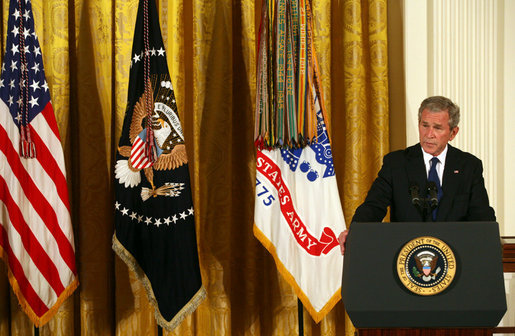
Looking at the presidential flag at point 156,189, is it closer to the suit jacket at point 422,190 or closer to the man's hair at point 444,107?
the suit jacket at point 422,190

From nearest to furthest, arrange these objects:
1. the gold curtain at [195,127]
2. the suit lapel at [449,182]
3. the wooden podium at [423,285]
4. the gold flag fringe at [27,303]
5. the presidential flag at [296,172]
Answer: the wooden podium at [423,285], the suit lapel at [449,182], the gold flag fringe at [27,303], the presidential flag at [296,172], the gold curtain at [195,127]

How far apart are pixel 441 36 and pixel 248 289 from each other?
82.8 inches

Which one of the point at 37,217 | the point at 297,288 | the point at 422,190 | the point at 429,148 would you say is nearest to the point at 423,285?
the point at 422,190

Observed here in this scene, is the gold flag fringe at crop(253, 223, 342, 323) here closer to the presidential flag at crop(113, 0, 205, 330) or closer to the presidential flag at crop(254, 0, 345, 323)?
the presidential flag at crop(254, 0, 345, 323)

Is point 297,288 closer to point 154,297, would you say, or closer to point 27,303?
point 154,297

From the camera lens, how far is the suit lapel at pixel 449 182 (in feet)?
7.97

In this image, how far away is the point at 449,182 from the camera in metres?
2.45

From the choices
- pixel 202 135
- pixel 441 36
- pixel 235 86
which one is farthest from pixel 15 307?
pixel 441 36

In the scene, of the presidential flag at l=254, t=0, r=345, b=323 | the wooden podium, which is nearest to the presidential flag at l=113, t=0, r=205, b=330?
the presidential flag at l=254, t=0, r=345, b=323

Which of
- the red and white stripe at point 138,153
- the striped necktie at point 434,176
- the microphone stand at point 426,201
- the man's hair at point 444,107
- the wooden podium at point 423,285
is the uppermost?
the man's hair at point 444,107

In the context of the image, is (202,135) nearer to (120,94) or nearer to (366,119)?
(120,94)

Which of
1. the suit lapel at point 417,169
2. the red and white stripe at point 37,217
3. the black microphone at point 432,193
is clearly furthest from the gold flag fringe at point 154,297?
the black microphone at point 432,193

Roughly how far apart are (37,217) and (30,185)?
0.18 meters

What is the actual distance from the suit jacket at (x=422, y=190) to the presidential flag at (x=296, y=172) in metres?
0.88
